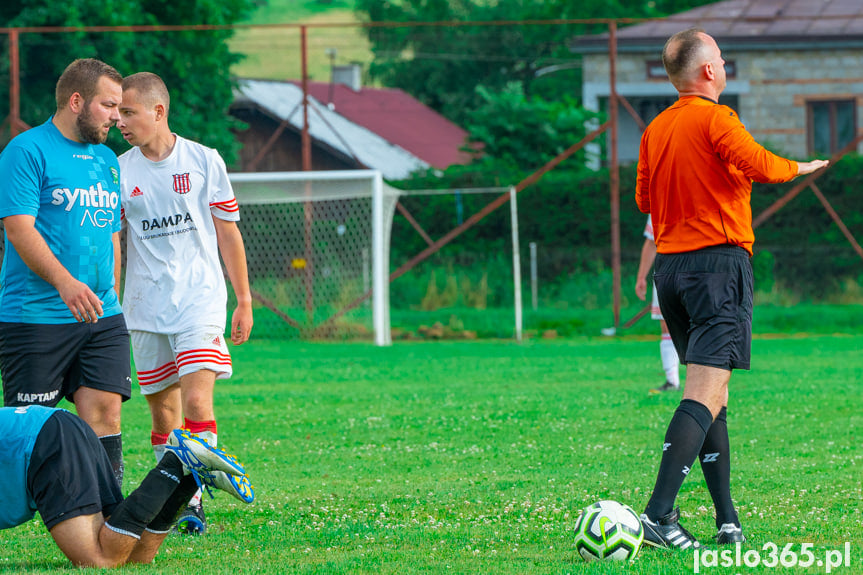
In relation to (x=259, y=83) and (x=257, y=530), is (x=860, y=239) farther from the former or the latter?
(x=259, y=83)

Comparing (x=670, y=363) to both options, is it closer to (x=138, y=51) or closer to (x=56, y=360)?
(x=56, y=360)

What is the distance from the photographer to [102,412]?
5.37 m

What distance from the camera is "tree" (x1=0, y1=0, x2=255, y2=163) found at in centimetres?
2691

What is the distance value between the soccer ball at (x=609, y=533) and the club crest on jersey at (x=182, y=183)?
2.62 meters

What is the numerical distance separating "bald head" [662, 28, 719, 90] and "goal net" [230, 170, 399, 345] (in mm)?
14408

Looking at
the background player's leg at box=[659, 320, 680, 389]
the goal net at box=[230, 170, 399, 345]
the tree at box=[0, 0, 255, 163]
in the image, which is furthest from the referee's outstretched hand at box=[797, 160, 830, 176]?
the tree at box=[0, 0, 255, 163]

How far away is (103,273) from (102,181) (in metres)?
0.44

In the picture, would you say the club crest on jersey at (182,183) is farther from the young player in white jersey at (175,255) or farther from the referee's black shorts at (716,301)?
the referee's black shorts at (716,301)

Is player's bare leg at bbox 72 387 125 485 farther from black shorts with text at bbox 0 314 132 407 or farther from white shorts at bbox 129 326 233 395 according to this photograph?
white shorts at bbox 129 326 233 395

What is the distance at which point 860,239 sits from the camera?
24.5 metres

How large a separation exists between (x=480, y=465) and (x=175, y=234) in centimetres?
274

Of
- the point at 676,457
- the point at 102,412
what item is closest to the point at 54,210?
the point at 102,412

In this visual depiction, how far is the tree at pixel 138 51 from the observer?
88.3 feet

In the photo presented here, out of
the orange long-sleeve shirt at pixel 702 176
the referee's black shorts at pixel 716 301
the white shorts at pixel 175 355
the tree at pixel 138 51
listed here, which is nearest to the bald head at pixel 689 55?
the orange long-sleeve shirt at pixel 702 176
